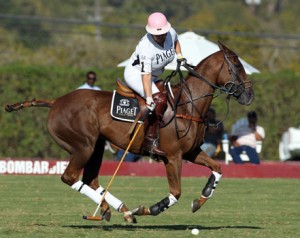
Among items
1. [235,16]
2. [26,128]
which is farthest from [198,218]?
[235,16]

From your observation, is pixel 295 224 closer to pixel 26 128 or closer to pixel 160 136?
pixel 160 136

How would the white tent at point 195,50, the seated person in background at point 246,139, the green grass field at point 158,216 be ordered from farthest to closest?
the seated person in background at point 246,139
the white tent at point 195,50
the green grass field at point 158,216

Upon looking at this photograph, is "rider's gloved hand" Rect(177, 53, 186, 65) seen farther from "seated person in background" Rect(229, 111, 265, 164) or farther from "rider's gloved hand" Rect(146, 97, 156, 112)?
"seated person in background" Rect(229, 111, 265, 164)

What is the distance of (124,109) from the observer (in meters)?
11.6

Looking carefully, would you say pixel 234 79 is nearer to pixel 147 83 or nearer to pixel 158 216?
pixel 147 83

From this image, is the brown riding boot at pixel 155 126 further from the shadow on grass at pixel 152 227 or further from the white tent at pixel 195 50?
the white tent at pixel 195 50

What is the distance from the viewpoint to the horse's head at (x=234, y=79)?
11727mm

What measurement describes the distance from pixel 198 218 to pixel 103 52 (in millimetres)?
26091

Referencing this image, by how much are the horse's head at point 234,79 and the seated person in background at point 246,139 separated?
796 centimetres

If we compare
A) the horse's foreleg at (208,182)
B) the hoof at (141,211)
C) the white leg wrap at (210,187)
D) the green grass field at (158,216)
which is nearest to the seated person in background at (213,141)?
the green grass field at (158,216)

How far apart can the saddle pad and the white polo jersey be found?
14.5 inches

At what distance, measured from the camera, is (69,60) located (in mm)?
38094

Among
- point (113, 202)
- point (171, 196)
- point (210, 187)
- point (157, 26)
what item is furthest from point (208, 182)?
point (157, 26)

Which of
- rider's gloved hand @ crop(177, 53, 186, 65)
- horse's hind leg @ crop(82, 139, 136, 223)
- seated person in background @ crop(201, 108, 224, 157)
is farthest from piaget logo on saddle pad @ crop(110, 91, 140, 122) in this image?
seated person in background @ crop(201, 108, 224, 157)
